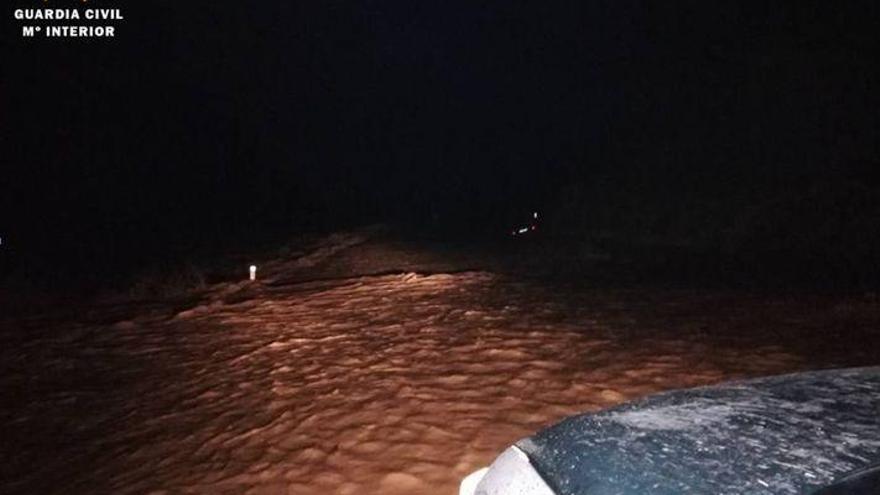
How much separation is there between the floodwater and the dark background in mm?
4500

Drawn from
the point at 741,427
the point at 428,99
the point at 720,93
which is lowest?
the point at 741,427

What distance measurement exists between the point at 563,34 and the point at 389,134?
1161 inches

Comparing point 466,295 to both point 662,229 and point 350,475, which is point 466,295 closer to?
point 350,475

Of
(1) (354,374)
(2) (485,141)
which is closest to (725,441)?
(1) (354,374)

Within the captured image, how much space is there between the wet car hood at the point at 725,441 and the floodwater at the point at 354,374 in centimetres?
232

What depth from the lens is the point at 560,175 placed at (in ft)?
105

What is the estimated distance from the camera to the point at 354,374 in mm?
6582

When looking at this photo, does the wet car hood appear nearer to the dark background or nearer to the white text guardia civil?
the dark background

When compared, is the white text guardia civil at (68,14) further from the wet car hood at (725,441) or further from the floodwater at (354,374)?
the wet car hood at (725,441)

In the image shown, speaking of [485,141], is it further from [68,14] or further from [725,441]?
[725,441]

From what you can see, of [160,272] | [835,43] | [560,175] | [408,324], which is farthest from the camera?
[560,175]

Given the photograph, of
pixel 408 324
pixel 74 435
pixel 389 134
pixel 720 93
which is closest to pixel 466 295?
pixel 408 324

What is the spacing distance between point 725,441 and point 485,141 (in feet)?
179

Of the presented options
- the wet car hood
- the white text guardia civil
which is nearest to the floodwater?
the wet car hood
